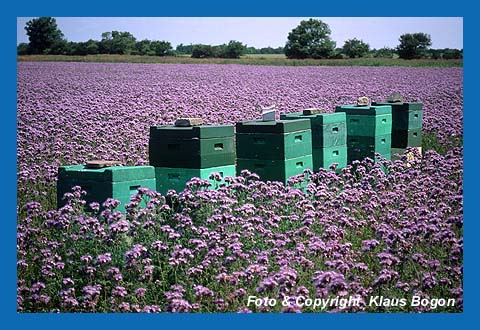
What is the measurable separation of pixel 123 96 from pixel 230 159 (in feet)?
11.6

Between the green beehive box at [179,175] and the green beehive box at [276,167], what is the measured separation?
478 millimetres

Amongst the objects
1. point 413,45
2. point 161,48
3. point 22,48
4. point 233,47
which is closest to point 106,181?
point 22,48

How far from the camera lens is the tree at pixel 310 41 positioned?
9.42m

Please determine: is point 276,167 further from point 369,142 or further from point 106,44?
point 106,44

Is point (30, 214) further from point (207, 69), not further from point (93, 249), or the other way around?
point (207, 69)

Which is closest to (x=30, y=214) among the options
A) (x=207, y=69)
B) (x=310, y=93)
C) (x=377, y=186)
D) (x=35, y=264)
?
(x=35, y=264)

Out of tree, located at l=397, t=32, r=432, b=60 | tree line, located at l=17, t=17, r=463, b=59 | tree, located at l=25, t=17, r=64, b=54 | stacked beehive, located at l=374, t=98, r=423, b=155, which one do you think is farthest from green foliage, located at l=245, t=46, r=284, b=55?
stacked beehive, located at l=374, t=98, r=423, b=155

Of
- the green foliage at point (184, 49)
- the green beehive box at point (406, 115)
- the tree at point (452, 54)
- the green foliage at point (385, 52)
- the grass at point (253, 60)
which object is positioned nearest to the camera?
the tree at point (452, 54)

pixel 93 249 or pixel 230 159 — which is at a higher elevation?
pixel 230 159

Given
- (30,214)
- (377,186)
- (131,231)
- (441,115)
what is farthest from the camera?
(441,115)

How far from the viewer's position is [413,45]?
1000cm

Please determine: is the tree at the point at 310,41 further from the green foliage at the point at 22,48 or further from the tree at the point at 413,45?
the green foliage at the point at 22,48

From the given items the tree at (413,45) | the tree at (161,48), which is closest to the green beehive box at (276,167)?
the tree at (161,48)

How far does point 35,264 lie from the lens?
8773mm
